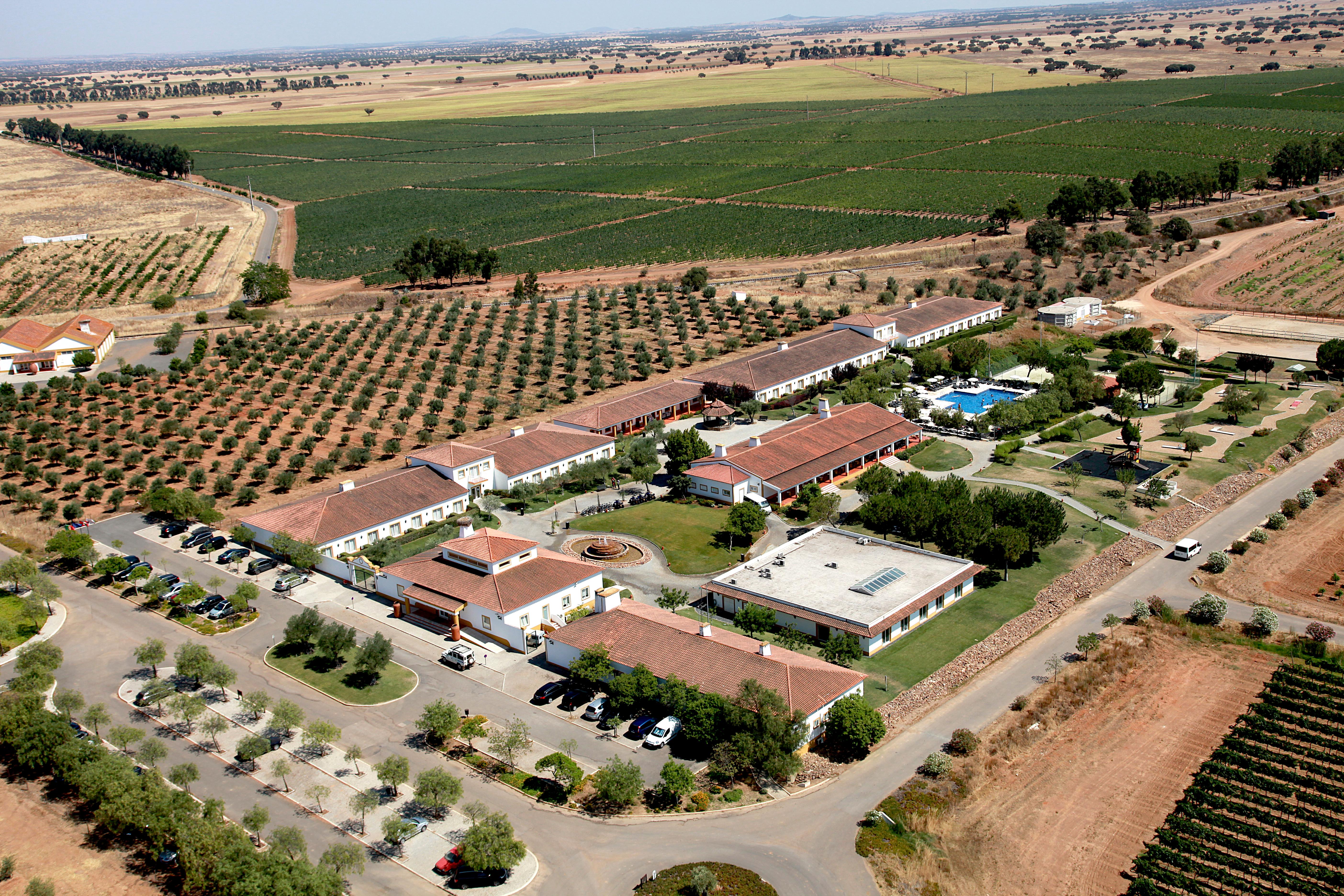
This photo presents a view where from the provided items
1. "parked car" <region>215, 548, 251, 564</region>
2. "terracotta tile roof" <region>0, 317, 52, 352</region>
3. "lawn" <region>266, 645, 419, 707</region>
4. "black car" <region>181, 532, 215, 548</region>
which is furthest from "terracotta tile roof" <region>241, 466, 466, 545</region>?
"terracotta tile roof" <region>0, 317, 52, 352</region>

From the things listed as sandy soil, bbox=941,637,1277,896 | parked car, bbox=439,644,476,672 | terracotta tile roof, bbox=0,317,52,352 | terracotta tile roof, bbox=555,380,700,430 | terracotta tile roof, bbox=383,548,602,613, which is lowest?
sandy soil, bbox=941,637,1277,896

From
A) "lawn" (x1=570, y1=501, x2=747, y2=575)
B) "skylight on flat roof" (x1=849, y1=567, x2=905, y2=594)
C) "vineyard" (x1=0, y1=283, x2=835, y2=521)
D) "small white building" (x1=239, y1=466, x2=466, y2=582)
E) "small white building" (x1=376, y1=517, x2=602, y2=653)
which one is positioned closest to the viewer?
"small white building" (x1=376, y1=517, x2=602, y2=653)

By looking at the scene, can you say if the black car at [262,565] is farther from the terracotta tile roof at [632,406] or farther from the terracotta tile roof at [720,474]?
the terracotta tile roof at [720,474]

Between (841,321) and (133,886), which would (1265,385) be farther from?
(133,886)

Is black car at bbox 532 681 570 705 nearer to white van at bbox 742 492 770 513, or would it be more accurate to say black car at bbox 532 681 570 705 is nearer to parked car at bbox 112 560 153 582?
white van at bbox 742 492 770 513

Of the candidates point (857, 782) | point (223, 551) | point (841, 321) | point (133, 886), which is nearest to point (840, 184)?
point (841, 321)

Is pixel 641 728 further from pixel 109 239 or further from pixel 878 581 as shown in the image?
pixel 109 239

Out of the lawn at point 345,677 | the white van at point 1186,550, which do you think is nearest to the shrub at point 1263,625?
the white van at point 1186,550
